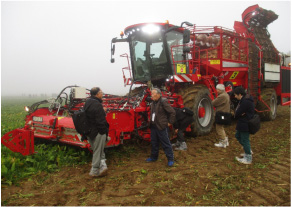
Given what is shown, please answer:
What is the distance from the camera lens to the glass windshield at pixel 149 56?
6.02 metres

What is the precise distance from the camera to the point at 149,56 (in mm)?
6191

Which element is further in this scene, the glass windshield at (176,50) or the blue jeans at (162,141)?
the glass windshield at (176,50)

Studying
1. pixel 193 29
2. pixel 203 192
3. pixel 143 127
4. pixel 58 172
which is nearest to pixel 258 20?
pixel 193 29

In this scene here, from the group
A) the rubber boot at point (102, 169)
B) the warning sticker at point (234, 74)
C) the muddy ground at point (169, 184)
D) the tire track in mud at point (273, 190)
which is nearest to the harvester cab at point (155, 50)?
the warning sticker at point (234, 74)

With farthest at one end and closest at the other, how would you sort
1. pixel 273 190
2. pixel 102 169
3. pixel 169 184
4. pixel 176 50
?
pixel 176 50 → pixel 102 169 → pixel 169 184 → pixel 273 190

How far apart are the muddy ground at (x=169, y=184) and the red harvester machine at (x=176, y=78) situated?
710 millimetres

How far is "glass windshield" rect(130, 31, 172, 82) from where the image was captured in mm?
6016

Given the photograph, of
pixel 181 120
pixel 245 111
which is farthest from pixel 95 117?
pixel 245 111

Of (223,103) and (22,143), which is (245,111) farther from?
(22,143)

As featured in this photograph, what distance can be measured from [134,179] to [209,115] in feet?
12.0

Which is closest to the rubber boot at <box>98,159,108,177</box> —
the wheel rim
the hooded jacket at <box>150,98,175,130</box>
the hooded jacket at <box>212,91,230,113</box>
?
the hooded jacket at <box>150,98,175,130</box>

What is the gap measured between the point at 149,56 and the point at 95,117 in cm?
310

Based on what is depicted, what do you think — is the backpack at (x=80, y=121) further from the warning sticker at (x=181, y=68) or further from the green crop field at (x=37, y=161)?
the warning sticker at (x=181, y=68)

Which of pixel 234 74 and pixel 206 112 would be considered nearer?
pixel 206 112
